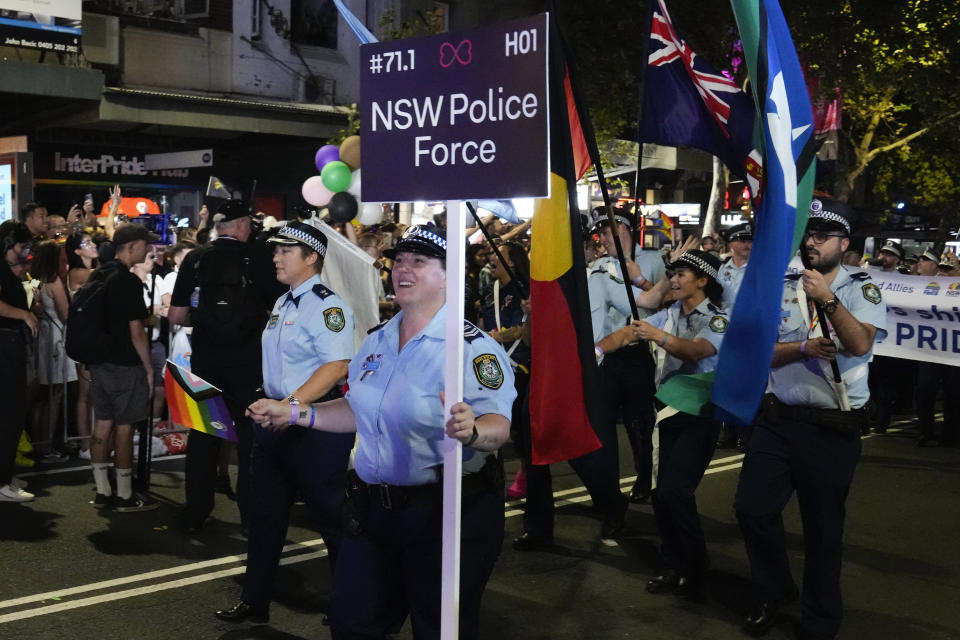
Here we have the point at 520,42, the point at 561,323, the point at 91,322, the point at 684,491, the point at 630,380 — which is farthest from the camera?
the point at 91,322

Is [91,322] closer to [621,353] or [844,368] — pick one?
[621,353]

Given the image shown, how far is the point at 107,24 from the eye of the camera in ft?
63.3

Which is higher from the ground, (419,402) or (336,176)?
(336,176)

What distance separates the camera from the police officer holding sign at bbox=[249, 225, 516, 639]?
3.85 metres

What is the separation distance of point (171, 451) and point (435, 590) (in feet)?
22.9

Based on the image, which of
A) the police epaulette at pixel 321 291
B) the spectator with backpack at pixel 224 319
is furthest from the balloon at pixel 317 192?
the police epaulette at pixel 321 291

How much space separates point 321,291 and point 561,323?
1.90 meters

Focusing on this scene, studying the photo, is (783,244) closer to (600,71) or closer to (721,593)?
(721,593)

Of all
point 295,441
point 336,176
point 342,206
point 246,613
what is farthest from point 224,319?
point 342,206

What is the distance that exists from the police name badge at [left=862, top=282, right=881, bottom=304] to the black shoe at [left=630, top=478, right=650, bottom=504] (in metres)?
3.60

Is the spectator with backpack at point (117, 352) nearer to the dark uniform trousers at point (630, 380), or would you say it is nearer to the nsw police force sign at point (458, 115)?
the dark uniform trousers at point (630, 380)

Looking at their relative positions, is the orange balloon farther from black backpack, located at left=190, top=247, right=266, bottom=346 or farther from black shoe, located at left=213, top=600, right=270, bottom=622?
black shoe, located at left=213, top=600, right=270, bottom=622

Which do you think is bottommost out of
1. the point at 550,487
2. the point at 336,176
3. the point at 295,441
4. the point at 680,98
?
the point at 550,487

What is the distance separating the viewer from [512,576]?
6.65 meters
